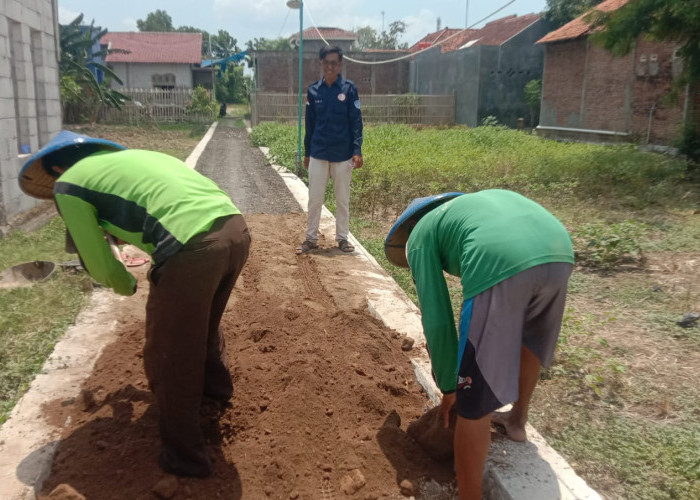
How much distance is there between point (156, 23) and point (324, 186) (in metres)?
106

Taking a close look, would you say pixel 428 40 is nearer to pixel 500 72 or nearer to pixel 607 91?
pixel 500 72

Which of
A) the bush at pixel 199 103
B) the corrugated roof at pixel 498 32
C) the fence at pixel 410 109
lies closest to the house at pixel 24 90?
the bush at pixel 199 103

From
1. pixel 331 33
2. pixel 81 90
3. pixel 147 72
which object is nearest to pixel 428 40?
pixel 331 33

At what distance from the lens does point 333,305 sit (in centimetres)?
496

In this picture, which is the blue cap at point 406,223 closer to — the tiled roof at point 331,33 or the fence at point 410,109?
the fence at point 410,109

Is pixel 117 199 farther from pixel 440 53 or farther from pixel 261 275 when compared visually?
pixel 440 53

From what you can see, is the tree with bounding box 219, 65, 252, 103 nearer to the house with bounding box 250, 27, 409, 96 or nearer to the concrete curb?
the house with bounding box 250, 27, 409, 96

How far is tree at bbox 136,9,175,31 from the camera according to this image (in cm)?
10012

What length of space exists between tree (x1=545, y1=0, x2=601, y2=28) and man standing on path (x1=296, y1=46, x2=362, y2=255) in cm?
2179

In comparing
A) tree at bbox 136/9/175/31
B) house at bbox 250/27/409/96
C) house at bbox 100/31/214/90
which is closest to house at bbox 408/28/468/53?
house at bbox 250/27/409/96

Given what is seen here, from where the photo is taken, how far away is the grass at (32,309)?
12.0 feet

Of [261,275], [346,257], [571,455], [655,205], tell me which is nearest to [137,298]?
[261,275]

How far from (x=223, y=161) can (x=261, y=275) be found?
31.1ft

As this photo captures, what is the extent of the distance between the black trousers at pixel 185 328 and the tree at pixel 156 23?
10724cm
